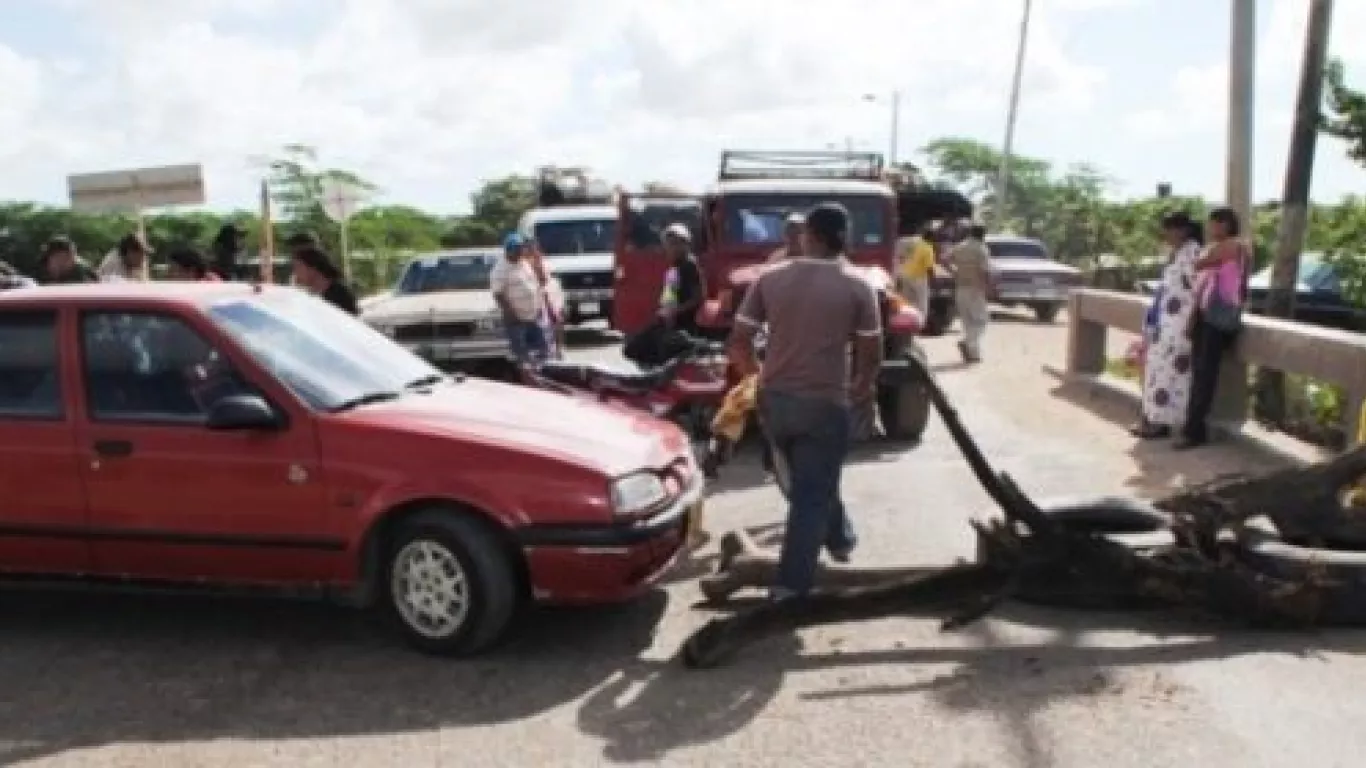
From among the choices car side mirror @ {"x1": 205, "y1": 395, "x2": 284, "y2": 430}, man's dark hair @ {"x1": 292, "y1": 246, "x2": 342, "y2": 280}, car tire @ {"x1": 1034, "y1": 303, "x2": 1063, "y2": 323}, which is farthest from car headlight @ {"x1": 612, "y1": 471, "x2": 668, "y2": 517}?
car tire @ {"x1": 1034, "y1": 303, "x2": 1063, "y2": 323}

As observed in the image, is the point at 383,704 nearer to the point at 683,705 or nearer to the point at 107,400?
the point at 683,705

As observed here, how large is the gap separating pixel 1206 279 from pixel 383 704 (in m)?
7.06

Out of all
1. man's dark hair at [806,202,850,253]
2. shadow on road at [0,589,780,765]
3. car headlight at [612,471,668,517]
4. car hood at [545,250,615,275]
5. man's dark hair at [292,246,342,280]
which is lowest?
shadow on road at [0,589,780,765]

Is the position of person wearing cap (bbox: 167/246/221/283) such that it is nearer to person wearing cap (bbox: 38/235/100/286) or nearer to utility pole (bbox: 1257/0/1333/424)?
person wearing cap (bbox: 38/235/100/286)

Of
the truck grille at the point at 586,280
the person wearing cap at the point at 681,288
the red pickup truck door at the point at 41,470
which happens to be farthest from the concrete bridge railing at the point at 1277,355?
the truck grille at the point at 586,280

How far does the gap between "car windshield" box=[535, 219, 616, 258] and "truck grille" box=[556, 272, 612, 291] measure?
45.7 inches

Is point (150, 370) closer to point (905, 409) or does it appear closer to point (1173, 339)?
point (905, 409)

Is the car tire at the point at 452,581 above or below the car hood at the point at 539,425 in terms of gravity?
below

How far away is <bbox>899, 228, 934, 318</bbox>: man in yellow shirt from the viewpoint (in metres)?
18.0

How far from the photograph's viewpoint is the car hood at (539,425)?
5.64m

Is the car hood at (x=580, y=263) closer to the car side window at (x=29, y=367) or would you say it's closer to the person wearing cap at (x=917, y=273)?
the person wearing cap at (x=917, y=273)

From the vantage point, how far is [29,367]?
6.07m

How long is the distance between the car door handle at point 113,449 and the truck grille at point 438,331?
876 centimetres

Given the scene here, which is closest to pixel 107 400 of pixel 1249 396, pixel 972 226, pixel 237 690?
pixel 237 690
